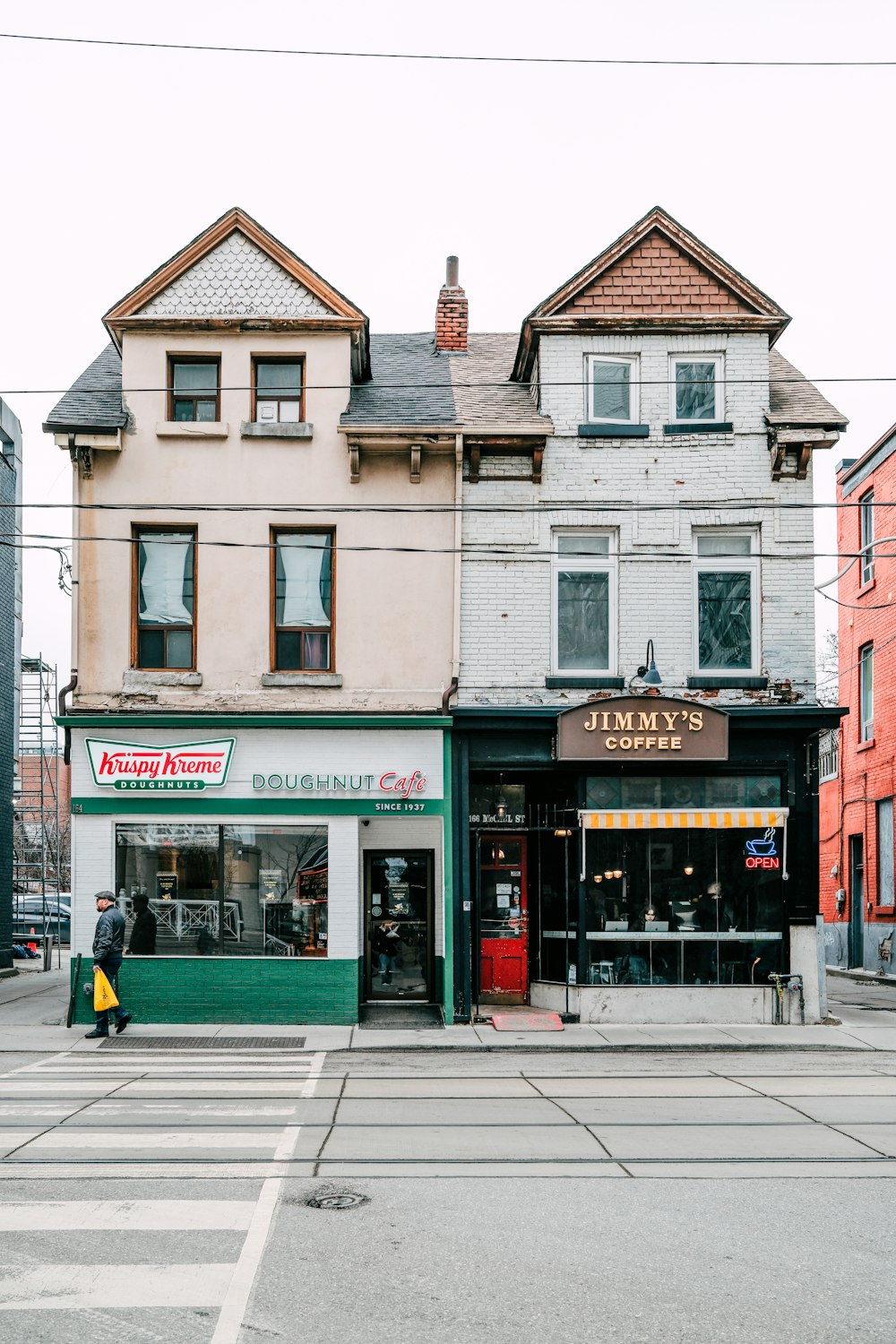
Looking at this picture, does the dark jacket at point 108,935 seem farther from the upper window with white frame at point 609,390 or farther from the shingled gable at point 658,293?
the shingled gable at point 658,293

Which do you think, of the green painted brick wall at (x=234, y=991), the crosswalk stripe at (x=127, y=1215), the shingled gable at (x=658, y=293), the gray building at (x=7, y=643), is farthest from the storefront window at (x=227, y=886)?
the gray building at (x=7, y=643)

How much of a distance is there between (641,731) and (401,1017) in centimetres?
514

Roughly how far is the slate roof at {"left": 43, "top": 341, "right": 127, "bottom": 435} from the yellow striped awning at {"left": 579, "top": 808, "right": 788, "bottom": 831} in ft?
28.2

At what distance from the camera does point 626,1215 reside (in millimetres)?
7836

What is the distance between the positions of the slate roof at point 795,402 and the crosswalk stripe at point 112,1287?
48.9 feet

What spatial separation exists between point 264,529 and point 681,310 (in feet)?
22.2

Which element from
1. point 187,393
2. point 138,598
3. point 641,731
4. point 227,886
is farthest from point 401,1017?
point 187,393

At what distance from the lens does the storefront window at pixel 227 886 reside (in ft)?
60.2

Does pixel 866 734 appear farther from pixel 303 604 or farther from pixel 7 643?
pixel 7 643

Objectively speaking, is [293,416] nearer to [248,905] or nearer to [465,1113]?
[248,905]

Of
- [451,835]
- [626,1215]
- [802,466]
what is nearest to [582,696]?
[451,835]

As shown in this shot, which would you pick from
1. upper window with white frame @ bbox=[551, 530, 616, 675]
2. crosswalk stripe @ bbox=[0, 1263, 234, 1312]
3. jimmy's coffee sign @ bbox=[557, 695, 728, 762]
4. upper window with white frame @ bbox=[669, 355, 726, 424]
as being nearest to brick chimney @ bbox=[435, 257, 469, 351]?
upper window with white frame @ bbox=[669, 355, 726, 424]

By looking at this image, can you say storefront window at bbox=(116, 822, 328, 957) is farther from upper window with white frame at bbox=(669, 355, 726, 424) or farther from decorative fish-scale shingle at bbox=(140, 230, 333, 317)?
upper window with white frame at bbox=(669, 355, 726, 424)

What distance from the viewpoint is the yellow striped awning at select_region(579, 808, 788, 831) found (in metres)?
18.3
